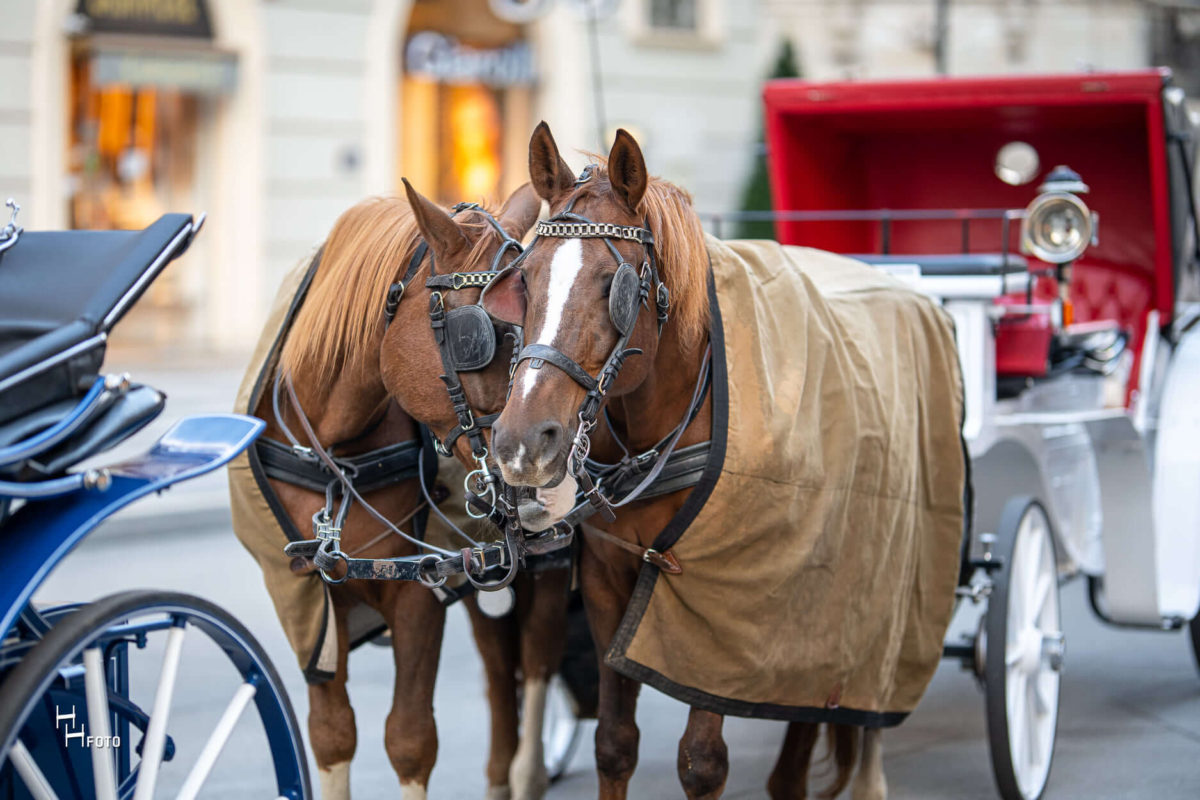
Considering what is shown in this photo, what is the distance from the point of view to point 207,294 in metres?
14.1

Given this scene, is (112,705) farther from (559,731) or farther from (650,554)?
(559,731)

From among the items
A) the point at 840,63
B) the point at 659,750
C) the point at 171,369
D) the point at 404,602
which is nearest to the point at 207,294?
the point at 171,369

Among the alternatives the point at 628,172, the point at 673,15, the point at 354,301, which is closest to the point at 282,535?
the point at 354,301

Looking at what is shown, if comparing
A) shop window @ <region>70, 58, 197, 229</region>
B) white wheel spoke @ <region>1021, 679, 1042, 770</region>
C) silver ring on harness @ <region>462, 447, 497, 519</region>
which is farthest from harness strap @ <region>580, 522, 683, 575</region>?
shop window @ <region>70, 58, 197, 229</region>

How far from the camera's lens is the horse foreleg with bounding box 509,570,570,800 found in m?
3.80

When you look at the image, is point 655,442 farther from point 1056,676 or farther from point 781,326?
point 1056,676

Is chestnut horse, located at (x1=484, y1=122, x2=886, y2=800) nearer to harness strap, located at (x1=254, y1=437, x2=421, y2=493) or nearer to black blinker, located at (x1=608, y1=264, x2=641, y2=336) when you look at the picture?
black blinker, located at (x1=608, y1=264, x2=641, y2=336)

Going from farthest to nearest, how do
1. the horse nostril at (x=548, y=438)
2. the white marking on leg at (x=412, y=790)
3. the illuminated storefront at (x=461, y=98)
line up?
1. the illuminated storefront at (x=461, y=98)
2. the white marking on leg at (x=412, y=790)
3. the horse nostril at (x=548, y=438)

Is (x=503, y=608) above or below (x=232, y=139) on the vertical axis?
below

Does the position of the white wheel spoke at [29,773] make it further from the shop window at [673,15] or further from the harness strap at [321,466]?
the shop window at [673,15]

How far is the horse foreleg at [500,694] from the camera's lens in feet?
12.6

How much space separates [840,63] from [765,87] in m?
12.4

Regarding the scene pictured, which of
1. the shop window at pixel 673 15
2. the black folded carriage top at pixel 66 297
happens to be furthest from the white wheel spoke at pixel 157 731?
the shop window at pixel 673 15

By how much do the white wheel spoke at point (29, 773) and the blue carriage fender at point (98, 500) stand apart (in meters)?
0.21
